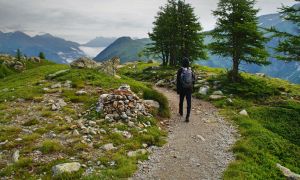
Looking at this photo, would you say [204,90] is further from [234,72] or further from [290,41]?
[290,41]

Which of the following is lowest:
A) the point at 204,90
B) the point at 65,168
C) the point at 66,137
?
the point at 65,168

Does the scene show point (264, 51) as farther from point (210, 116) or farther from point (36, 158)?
point (36, 158)

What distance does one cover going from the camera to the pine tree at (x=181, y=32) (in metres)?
39.7

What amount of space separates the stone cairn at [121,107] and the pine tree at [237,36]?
497 inches

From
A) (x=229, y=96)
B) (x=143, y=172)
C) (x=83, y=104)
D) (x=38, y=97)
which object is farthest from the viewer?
(x=229, y=96)

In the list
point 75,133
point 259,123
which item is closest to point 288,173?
point 259,123

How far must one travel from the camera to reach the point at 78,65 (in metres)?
31.0

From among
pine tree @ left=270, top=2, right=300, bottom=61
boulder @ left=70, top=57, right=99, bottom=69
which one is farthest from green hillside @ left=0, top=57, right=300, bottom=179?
boulder @ left=70, top=57, right=99, bottom=69

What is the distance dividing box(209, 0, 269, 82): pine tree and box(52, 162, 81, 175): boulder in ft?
63.2

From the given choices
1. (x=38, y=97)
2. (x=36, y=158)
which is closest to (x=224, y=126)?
(x=36, y=158)

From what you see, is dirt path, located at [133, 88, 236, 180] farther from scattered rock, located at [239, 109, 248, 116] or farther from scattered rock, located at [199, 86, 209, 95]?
scattered rock, located at [199, 86, 209, 95]

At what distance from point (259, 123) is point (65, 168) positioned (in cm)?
1179

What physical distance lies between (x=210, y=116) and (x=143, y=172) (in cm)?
897

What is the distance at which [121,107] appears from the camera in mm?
16375
